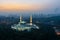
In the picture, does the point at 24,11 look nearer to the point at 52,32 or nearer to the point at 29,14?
the point at 29,14

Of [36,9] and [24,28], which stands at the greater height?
[36,9]

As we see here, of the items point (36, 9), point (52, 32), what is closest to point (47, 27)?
point (52, 32)

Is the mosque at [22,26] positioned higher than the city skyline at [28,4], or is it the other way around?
the city skyline at [28,4]

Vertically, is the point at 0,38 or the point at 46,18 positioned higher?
the point at 46,18

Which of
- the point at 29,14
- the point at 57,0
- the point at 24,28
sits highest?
the point at 57,0

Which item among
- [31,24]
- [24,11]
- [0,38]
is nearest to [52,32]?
[31,24]

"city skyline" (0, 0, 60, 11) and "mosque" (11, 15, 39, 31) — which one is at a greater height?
"city skyline" (0, 0, 60, 11)

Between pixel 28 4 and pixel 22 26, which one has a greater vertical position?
pixel 28 4

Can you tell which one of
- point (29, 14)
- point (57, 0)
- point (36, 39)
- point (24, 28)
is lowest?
point (36, 39)

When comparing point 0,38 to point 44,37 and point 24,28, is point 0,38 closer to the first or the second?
point 24,28
